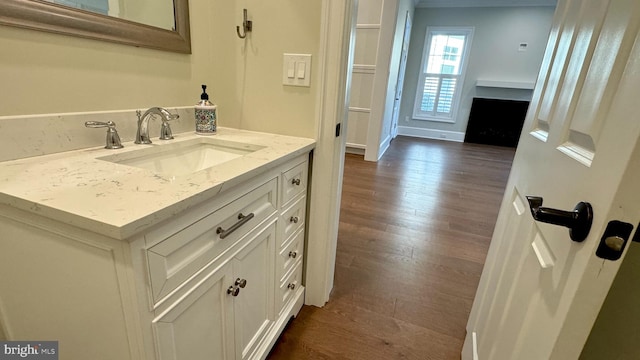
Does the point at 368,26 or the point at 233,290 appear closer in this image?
the point at 233,290

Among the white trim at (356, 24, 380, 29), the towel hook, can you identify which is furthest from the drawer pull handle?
the white trim at (356, 24, 380, 29)

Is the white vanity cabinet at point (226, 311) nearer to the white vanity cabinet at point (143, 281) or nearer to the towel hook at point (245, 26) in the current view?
the white vanity cabinet at point (143, 281)

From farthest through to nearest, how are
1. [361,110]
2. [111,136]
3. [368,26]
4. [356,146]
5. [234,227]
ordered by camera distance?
[356,146] → [361,110] → [368,26] → [111,136] → [234,227]

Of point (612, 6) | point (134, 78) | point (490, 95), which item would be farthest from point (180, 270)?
point (490, 95)

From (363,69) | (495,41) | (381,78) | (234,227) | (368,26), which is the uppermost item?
(495,41)

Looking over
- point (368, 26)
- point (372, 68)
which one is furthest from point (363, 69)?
point (368, 26)

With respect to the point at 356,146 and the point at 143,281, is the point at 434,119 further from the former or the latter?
the point at 143,281

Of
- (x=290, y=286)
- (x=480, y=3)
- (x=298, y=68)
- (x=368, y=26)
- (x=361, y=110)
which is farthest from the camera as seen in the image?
(x=480, y=3)

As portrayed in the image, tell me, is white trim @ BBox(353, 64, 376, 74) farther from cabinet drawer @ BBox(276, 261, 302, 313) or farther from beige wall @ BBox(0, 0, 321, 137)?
cabinet drawer @ BBox(276, 261, 302, 313)

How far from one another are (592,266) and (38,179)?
106 centimetres

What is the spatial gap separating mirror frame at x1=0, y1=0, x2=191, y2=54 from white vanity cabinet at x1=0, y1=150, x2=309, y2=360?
0.52 metres

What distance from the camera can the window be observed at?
6051mm

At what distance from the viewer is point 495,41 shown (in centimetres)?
579

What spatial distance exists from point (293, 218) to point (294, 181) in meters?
0.17
